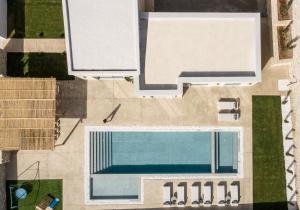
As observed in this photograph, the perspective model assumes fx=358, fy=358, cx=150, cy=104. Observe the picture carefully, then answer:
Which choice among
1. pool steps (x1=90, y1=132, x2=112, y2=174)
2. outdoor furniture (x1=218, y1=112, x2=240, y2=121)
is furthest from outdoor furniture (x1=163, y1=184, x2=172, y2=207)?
outdoor furniture (x1=218, y1=112, x2=240, y2=121)

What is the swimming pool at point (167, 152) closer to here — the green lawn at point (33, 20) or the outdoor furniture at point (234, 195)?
the outdoor furniture at point (234, 195)

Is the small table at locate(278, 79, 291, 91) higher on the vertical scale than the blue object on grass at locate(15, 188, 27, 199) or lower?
higher

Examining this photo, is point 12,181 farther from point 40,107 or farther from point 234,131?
point 234,131

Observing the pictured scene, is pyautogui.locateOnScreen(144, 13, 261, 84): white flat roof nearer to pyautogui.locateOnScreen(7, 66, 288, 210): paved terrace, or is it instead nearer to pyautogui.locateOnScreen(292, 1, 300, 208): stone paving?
pyautogui.locateOnScreen(7, 66, 288, 210): paved terrace

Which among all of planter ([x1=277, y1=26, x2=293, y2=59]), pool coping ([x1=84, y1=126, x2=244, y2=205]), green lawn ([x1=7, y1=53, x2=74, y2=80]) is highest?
planter ([x1=277, y1=26, x2=293, y2=59])

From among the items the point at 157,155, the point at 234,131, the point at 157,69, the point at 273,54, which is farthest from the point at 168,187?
the point at 273,54

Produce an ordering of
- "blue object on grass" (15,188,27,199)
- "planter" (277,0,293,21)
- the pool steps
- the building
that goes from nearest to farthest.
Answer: the building
"planter" (277,0,293,21)
"blue object on grass" (15,188,27,199)
the pool steps
